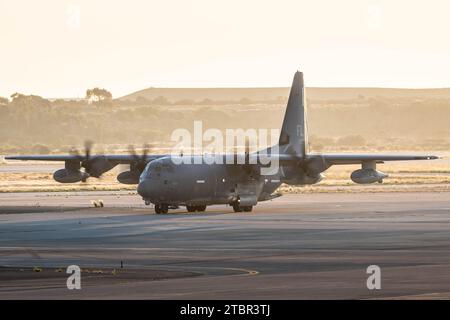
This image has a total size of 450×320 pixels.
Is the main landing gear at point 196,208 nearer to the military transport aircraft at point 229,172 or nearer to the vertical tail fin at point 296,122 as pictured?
the military transport aircraft at point 229,172

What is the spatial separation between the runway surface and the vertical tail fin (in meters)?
3.57

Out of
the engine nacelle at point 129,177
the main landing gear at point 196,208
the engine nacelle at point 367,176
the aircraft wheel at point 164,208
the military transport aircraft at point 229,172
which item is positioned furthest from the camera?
the engine nacelle at point 129,177

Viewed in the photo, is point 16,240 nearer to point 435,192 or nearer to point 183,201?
point 183,201

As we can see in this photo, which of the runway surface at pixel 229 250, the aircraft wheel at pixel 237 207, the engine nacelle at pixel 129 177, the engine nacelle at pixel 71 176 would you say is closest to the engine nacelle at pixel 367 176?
the runway surface at pixel 229 250

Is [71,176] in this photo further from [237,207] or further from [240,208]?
[240,208]

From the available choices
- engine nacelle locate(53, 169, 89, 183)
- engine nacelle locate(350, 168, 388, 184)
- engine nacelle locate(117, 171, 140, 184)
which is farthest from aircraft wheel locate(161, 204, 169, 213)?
engine nacelle locate(350, 168, 388, 184)

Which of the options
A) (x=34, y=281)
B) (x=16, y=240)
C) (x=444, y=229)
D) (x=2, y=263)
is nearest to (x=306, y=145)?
(x=444, y=229)

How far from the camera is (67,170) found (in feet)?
221

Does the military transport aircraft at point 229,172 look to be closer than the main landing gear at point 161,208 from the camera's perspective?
Result: Yes

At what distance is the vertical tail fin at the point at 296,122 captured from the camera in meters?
68.4

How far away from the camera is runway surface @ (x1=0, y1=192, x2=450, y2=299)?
2789cm

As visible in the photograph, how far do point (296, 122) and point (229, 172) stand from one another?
24.6ft

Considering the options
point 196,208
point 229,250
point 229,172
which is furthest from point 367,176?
point 229,250
